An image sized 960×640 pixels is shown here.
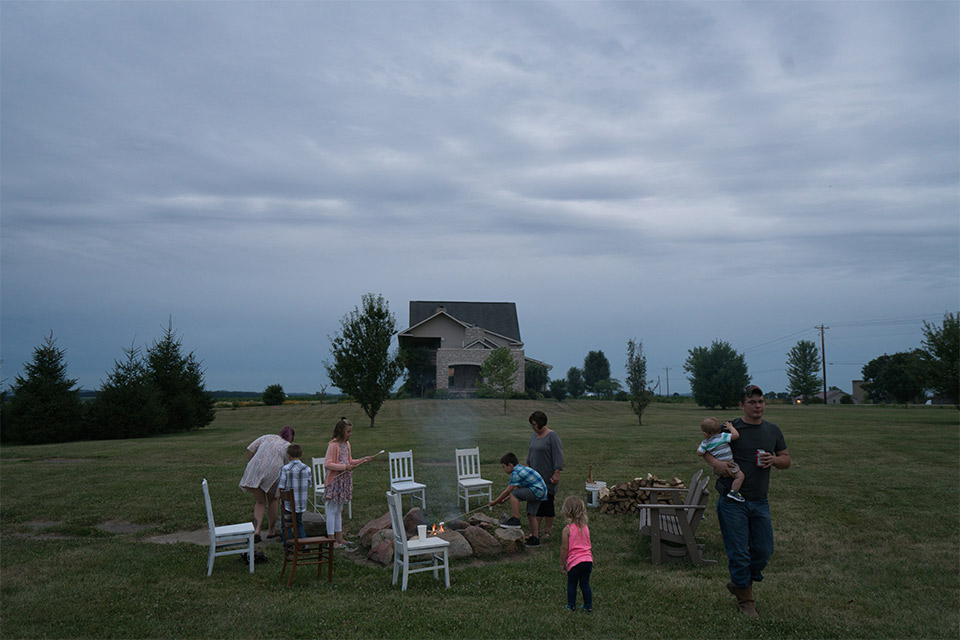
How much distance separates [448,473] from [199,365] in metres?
22.7

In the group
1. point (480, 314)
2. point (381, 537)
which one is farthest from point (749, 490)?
point (480, 314)

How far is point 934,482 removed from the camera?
13266 mm

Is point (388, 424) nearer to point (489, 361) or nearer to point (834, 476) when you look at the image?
point (489, 361)

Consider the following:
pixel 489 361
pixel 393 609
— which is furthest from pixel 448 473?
pixel 489 361

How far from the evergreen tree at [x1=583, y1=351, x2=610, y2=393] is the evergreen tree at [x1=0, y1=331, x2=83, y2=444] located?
48.4 meters

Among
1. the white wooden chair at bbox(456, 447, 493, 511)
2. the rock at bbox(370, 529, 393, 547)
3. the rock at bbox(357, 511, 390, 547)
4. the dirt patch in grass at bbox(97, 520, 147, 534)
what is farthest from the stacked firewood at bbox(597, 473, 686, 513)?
the dirt patch in grass at bbox(97, 520, 147, 534)

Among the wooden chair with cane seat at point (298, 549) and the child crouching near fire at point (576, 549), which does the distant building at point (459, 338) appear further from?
the child crouching near fire at point (576, 549)

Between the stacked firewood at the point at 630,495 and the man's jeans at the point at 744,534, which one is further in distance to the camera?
the stacked firewood at the point at 630,495

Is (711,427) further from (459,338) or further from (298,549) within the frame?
(459,338)

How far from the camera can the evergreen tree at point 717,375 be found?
51.5 metres

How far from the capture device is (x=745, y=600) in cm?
577

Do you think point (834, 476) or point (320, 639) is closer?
point (320, 639)

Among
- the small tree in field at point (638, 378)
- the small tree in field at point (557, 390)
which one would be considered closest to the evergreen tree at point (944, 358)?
the small tree in field at point (638, 378)

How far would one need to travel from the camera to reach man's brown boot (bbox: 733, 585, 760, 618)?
18.8ft
